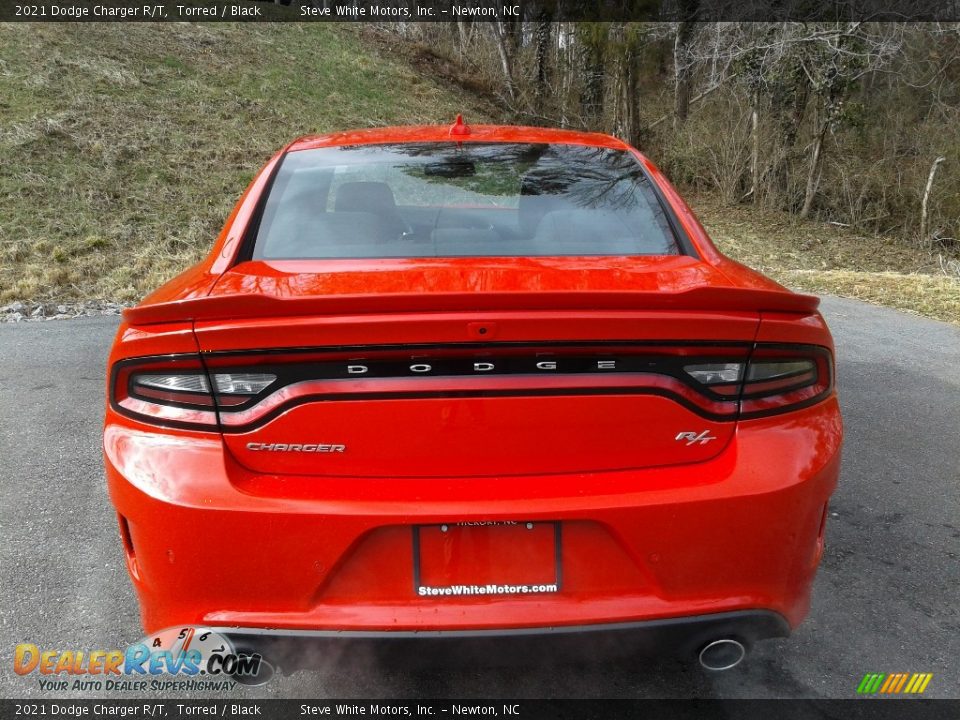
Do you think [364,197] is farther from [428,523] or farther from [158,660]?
[158,660]

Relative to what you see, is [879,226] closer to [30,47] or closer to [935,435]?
[935,435]

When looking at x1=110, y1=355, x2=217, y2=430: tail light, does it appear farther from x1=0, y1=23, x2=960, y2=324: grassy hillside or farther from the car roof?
x1=0, y1=23, x2=960, y2=324: grassy hillside

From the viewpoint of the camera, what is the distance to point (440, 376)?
5.38 ft

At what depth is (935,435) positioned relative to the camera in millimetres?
4172

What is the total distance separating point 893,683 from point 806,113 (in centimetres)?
1604

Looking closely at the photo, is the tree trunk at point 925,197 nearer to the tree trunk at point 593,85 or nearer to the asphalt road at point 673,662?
the tree trunk at point 593,85

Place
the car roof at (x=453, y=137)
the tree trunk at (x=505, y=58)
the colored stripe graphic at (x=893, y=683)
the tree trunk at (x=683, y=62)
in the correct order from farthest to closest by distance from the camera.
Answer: the tree trunk at (x=505, y=58)
the tree trunk at (x=683, y=62)
the car roof at (x=453, y=137)
the colored stripe graphic at (x=893, y=683)

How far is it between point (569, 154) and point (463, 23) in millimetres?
24347

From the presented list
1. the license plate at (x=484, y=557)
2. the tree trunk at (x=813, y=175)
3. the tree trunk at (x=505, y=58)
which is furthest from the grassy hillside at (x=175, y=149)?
the license plate at (x=484, y=557)

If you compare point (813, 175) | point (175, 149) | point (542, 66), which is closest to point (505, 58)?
point (542, 66)

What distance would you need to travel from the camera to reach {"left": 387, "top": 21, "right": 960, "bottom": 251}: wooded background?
1435cm

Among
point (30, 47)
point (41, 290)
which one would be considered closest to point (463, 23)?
point (30, 47)

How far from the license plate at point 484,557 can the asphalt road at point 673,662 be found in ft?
0.71

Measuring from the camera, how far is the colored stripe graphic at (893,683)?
85.3 inches
